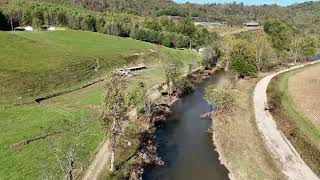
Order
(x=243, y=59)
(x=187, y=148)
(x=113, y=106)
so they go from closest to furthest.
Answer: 1. (x=113, y=106)
2. (x=187, y=148)
3. (x=243, y=59)

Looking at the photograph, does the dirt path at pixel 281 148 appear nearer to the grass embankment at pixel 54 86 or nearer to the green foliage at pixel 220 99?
the green foliage at pixel 220 99

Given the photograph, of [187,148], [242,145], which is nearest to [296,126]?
[242,145]

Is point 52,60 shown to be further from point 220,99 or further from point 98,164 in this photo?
point 98,164

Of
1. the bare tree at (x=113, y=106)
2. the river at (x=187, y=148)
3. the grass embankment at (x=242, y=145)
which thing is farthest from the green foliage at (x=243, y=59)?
the bare tree at (x=113, y=106)

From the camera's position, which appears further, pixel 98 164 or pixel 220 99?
pixel 220 99

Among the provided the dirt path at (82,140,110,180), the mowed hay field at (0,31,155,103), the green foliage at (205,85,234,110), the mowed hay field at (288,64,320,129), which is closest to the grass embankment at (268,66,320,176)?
the mowed hay field at (288,64,320,129)

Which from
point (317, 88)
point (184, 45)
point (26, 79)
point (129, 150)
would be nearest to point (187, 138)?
point (129, 150)
